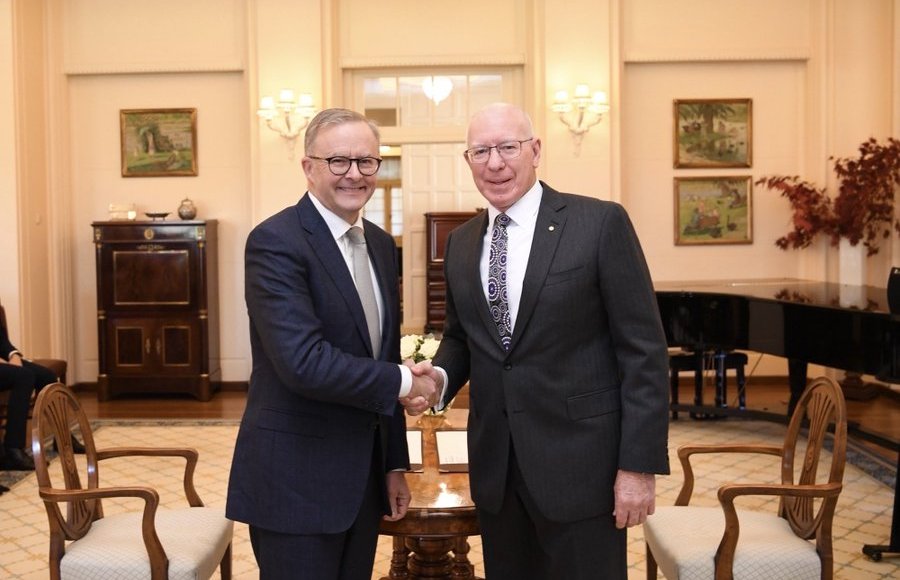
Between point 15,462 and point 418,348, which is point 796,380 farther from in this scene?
point 15,462

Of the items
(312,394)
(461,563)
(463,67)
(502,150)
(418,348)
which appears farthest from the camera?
(463,67)

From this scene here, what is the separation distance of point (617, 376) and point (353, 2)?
299 inches

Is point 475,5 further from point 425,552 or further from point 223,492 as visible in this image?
point 425,552

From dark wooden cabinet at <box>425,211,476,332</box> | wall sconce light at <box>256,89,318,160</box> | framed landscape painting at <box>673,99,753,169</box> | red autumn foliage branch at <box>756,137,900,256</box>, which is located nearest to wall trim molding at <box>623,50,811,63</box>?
framed landscape painting at <box>673,99,753,169</box>

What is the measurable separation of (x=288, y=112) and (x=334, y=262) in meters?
6.75

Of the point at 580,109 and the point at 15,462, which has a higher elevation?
the point at 580,109

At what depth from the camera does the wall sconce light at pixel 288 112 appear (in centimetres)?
884

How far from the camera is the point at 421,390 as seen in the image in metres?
2.54

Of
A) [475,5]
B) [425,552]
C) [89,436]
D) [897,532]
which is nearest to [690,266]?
[475,5]

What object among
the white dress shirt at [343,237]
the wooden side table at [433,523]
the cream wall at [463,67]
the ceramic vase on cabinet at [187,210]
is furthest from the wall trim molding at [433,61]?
the white dress shirt at [343,237]

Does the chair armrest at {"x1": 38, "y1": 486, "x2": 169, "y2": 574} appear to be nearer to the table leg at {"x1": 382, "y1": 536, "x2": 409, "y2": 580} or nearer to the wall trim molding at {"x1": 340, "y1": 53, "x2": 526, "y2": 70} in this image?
the table leg at {"x1": 382, "y1": 536, "x2": 409, "y2": 580}

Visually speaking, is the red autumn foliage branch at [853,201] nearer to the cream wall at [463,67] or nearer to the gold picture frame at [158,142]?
the cream wall at [463,67]

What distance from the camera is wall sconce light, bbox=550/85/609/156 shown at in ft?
28.9

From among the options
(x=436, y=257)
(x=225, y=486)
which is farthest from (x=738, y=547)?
(x=436, y=257)
